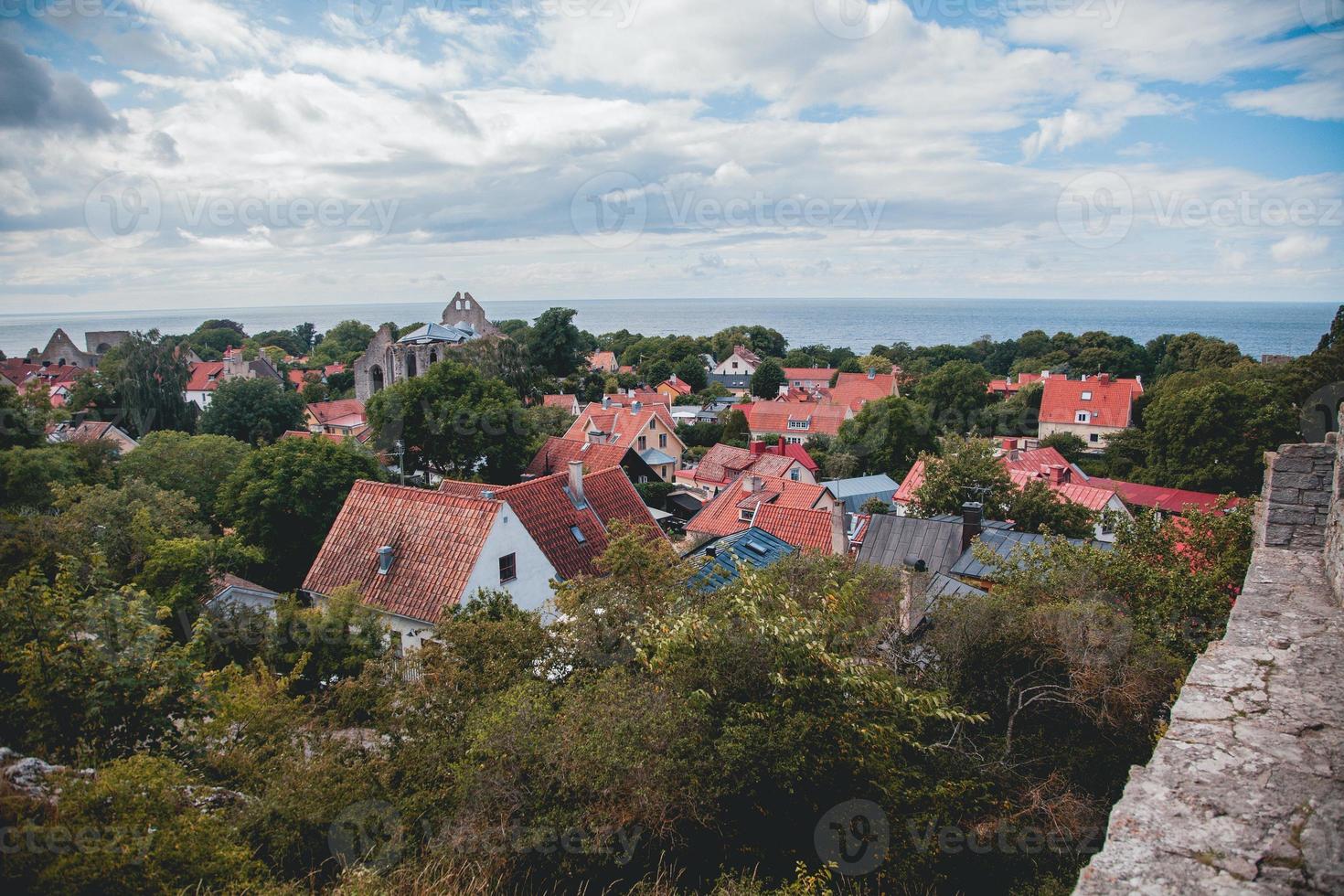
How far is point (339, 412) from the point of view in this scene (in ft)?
216

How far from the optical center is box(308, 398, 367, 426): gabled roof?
64500 mm

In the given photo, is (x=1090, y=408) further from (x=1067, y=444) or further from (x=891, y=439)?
(x=891, y=439)

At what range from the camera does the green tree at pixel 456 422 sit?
36031mm

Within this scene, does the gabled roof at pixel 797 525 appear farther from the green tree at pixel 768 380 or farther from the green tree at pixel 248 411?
the green tree at pixel 768 380

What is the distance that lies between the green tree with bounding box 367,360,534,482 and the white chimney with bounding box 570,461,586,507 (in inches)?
584

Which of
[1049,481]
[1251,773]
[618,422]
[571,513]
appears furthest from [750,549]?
[618,422]

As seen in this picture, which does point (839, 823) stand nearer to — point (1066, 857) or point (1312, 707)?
point (1066, 857)

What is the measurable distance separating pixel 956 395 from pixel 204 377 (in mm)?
77441

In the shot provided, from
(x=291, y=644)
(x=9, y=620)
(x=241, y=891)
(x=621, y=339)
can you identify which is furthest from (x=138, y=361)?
(x=621, y=339)

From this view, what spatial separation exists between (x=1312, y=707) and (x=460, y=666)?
28.1ft

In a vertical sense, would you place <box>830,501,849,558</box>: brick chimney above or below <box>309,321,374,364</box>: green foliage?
below

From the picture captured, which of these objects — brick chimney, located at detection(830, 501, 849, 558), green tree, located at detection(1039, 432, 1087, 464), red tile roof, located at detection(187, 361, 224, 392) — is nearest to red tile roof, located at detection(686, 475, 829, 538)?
brick chimney, located at detection(830, 501, 849, 558)

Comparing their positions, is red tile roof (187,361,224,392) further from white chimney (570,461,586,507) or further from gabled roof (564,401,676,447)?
white chimney (570,461,586,507)
